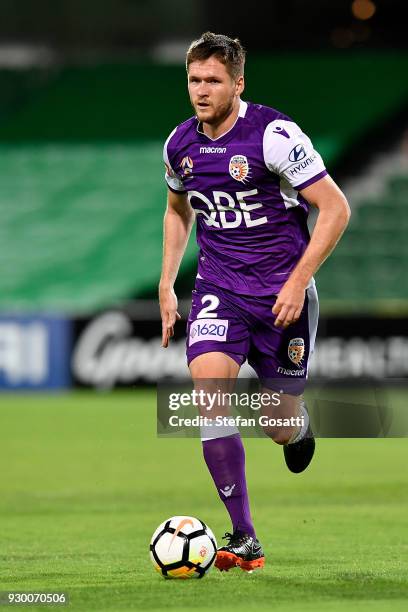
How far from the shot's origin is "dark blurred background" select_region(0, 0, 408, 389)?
20.4m

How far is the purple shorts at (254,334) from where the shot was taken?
5848mm

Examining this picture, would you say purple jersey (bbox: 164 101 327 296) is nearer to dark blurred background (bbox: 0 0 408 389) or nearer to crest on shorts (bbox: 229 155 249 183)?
crest on shorts (bbox: 229 155 249 183)

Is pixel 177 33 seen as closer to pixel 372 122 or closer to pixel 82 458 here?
pixel 372 122

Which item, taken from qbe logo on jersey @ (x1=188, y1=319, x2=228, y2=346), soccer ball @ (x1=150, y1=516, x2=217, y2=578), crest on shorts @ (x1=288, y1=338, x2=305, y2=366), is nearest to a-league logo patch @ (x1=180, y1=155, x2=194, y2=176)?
qbe logo on jersey @ (x1=188, y1=319, x2=228, y2=346)

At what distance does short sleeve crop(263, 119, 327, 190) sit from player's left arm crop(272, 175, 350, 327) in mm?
55

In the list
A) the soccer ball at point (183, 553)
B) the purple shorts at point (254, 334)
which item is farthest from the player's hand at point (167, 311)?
the soccer ball at point (183, 553)

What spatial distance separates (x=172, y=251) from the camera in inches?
246

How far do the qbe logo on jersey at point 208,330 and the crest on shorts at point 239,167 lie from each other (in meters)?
0.62

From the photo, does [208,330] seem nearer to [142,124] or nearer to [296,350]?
[296,350]

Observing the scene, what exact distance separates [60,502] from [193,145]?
3.64 m

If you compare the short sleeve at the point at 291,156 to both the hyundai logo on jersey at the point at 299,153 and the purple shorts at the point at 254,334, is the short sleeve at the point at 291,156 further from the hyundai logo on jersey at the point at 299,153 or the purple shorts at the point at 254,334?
the purple shorts at the point at 254,334

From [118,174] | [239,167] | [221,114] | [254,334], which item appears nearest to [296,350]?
[254,334]

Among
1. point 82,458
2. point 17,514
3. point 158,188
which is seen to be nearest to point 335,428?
point 17,514

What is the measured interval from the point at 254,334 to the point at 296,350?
0.82 feet
